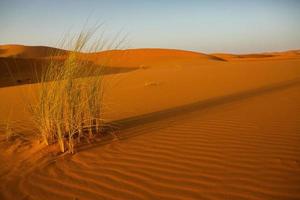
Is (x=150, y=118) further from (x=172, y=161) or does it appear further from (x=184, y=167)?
(x=184, y=167)

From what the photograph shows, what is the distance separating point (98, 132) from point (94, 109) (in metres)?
0.42

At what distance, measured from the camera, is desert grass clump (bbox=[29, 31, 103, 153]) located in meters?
4.21


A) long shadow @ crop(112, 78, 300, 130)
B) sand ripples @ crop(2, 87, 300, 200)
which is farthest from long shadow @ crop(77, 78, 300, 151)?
sand ripples @ crop(2, 87, 300, 200)

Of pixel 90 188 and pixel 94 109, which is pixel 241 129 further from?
pixel 90 188

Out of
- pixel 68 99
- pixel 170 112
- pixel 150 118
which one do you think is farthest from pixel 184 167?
pixel 170 112

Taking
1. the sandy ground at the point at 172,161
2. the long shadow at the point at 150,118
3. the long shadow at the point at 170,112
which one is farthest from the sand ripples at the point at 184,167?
the long shadow at the point at 170,112

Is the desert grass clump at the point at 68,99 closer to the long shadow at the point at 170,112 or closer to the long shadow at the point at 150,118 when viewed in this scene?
the long shadow at the point at 150,118

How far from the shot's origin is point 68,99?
426 centimetres

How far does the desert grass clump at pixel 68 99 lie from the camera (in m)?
4.21

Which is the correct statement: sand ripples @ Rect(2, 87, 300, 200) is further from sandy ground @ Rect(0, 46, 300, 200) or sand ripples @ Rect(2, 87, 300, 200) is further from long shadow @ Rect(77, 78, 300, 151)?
long shadow @ Rect(77, 78, 300, 151)

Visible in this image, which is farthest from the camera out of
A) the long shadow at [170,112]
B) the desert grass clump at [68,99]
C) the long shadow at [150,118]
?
the long shadow at [170,112]

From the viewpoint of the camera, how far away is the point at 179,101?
27.8 feet

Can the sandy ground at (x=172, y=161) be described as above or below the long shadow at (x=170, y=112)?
below

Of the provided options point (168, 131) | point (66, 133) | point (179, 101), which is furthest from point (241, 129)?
point (179, 101)
